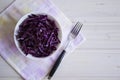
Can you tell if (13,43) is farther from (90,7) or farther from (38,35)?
(90,7)

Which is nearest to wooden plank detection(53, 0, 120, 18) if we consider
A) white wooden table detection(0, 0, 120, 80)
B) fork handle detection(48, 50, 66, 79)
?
white wooden table detection(0, 0, 120, 80)

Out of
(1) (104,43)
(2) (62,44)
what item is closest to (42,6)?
Answer: (2) (62,44)

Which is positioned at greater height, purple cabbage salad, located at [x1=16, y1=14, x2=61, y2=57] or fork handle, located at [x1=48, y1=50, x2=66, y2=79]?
purple cabbage salad, located at [x1=16, y1=14, x2=61, y2=57]

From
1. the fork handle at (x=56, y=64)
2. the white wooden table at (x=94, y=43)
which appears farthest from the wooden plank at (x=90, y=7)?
the fork handle at (x=56, y=64)

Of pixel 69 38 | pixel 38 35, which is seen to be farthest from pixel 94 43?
pixel 38 35

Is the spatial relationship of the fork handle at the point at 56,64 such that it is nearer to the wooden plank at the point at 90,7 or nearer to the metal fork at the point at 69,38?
the metal fork at the point at 69,38

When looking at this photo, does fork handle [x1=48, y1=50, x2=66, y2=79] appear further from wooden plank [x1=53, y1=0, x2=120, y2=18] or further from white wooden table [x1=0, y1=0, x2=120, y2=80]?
wooden plank [x1=53, y1=0, x2=120, y2=18]
